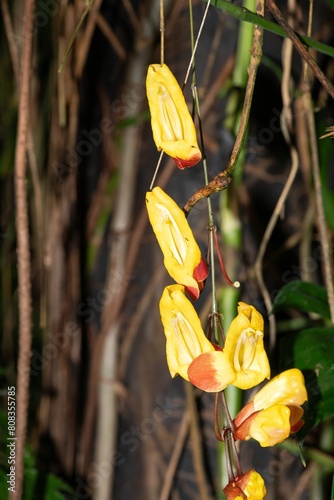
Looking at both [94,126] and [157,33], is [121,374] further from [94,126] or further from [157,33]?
[157,33]

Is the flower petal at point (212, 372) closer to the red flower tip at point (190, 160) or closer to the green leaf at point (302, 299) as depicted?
the red flower tip at point (190, 160)

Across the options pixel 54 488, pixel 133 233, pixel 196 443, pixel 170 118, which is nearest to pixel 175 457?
pixel 196 443

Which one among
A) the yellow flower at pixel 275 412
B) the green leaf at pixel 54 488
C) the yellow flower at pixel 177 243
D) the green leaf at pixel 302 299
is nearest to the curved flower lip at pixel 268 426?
the yellow flower at pixel 275 412

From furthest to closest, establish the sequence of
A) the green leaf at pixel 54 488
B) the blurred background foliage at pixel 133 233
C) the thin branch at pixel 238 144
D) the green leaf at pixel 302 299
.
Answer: the blurred background foliage at pixel 133 233 → the green leaf at pixel 54 488 → the green leaf at pixel 302 299 → the thin branch at pixel 238 144

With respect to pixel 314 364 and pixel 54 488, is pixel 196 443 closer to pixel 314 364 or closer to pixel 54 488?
pixel 54 488

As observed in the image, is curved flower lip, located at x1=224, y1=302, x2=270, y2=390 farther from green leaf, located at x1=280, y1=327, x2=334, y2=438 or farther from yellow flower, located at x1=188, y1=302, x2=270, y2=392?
green leaf, located at x1=280, y1=327, x2=334, y2=438
